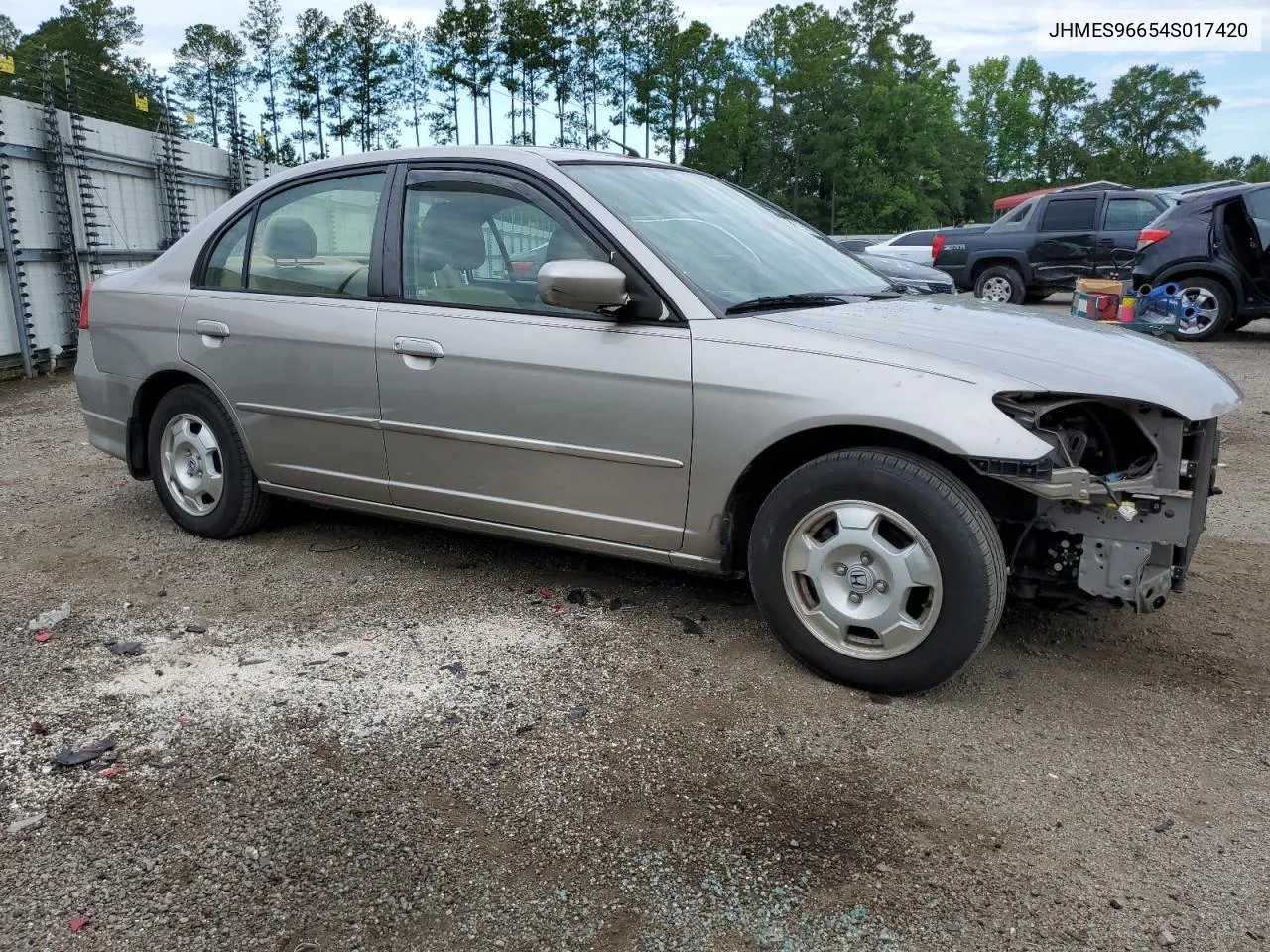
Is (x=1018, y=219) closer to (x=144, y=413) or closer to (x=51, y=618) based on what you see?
(x=144, y=413)

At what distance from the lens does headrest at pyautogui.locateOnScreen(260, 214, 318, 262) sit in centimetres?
439

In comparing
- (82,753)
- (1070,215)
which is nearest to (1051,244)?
(1070,215)

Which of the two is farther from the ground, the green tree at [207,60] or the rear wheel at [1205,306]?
the green tree at [207,60]

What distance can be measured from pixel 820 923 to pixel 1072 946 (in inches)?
20.0

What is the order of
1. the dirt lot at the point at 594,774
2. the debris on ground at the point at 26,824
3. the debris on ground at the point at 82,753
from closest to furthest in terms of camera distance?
the dirt lot at the point at 594,774, the debris on ground at the point at 26,824, the debris on ground at the point at 82,753

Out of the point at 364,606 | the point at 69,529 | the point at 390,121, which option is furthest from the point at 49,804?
the point at 390,121

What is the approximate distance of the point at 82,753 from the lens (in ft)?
9.61

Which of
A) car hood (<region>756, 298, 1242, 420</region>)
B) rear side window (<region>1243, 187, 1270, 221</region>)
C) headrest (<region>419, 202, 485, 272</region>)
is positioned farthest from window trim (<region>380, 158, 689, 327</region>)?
rear side window (<region>1243, 187, 1270, 221</region>)

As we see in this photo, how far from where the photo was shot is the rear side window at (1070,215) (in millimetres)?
15586

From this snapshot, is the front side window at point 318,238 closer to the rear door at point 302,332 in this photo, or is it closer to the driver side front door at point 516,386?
the rear door at point 302,332

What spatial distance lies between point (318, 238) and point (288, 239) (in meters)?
0.17

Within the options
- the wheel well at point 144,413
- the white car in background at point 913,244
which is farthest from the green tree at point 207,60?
the wheel well at point 144,413

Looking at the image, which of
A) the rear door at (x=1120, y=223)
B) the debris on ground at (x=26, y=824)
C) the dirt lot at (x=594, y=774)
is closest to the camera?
the dirt lot at (x=594, y=774)

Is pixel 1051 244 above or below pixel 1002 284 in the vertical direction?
above
